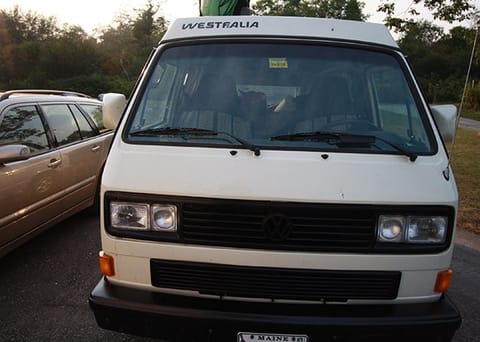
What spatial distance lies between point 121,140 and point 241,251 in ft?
3.45

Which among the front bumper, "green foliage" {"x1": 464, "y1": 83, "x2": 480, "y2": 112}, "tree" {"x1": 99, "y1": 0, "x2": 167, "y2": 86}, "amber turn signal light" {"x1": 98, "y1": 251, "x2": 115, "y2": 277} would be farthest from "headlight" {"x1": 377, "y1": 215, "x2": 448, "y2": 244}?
"tree" {"x1": 99, "y1": 0, "x2": 167, "y2": 86}

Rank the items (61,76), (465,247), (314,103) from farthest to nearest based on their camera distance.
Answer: (61,76) → (465,247) → (314,103)

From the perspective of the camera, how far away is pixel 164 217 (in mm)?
2455

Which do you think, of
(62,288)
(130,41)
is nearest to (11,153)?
(62,288)

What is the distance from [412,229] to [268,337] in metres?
0.98

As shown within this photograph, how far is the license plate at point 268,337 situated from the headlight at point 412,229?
68cm

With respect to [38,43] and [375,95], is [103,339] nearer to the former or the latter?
[375,95]

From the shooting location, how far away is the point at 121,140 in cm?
278

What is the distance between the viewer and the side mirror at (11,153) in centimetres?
379

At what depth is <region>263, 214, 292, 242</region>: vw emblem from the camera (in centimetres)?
236

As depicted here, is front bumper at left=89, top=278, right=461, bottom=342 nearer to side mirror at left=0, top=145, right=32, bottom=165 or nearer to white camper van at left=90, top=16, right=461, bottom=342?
white camper van at left=90, top=16, right=461, bottom=342

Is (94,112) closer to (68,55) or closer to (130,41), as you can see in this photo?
(68,55)

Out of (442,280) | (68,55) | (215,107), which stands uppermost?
(215,107)

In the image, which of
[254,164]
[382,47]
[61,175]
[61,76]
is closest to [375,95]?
[382,47]
